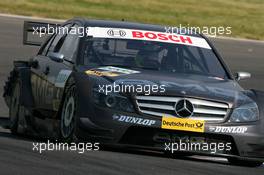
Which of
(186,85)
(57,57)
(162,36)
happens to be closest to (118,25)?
(162,36)

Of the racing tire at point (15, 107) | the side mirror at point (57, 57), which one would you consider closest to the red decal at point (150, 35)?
the side mirror at point (57, 57)

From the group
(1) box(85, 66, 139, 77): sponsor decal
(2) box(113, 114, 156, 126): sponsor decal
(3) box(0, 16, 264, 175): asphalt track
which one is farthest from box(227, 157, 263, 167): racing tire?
(1) box(85, 66, 139, 77): sponsor decal

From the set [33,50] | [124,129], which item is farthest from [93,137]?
[33,50]

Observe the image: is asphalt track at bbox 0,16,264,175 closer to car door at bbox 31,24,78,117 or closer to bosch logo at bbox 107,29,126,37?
car door at bbox 31,24,78,117

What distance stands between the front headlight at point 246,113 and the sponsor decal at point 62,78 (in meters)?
1.67

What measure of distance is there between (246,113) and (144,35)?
1787 mm

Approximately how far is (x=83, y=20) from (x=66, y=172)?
3516 mm

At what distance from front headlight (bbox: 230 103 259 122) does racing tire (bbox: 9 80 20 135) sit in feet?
9.22

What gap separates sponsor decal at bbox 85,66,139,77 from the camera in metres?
9.23

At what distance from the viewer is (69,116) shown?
9.07 m

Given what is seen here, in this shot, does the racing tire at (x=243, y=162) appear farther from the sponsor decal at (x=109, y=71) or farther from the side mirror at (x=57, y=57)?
the side mirror at (x=57, y=57)

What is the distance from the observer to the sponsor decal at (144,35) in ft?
33.5

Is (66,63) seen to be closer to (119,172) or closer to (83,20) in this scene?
(83,20)

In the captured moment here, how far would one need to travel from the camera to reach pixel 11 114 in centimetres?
1121
